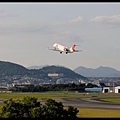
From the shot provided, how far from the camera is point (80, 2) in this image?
3195mm

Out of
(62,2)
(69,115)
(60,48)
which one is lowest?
(69,115)

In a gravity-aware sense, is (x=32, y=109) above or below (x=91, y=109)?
above

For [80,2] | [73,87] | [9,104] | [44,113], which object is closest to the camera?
[80,2]

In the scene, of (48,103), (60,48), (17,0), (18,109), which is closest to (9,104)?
(18,109)

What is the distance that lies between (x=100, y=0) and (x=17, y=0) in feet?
2.23

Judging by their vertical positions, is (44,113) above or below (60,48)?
below

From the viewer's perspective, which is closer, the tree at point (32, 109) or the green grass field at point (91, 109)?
the tree at point (32, 109)

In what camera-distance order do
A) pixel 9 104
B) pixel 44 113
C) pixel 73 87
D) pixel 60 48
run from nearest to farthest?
pixel 44 113
pixel 9 104
pixel 60 48
pixel 73 87

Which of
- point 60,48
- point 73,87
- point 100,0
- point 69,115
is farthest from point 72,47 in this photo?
point 73,87

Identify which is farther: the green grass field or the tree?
the green grass field

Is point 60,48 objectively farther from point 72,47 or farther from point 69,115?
point 69,115

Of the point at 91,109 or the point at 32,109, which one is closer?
the point at 32,109

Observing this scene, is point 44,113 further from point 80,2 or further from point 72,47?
point 72,47

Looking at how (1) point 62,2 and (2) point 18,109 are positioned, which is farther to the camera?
(2) point 18,109
